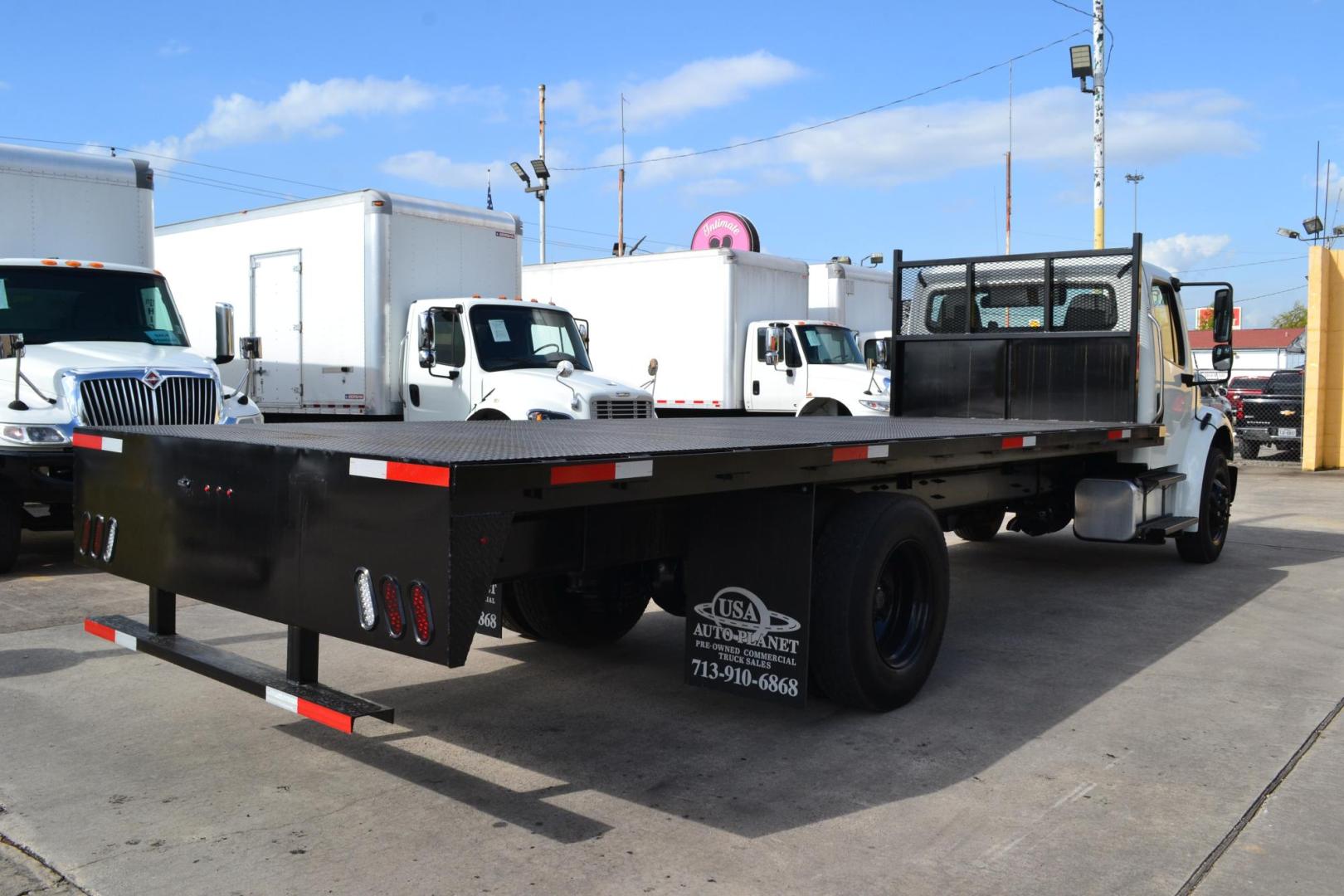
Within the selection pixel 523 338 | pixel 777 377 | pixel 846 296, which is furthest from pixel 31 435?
pixel 846 296

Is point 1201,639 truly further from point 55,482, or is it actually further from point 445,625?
point 55,482

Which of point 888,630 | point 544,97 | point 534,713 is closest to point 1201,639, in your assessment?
point 888,630

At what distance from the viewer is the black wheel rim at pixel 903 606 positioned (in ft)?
17.7

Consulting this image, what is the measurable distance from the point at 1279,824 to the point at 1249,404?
19.4m

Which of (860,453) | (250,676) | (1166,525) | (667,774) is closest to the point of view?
(250,676)

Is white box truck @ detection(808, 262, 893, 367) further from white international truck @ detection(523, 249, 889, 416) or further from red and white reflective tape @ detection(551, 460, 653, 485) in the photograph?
red and white reflective tape @ detection(551, 460, 653, 485)

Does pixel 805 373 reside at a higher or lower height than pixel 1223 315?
lower

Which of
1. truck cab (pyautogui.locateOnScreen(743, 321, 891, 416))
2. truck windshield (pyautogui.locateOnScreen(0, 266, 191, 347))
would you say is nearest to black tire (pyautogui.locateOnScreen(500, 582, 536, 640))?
truck windshield (pyautogui.locateOnScreen(0, 266, 191, 347))

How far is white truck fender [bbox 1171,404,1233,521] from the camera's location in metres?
9.14

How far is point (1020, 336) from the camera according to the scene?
8.94 metres

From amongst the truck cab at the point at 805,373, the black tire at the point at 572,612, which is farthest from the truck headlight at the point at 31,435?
the truck cab at the point at 805,373

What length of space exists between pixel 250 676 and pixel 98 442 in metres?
1.37

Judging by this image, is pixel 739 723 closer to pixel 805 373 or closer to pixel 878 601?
pixel 878 601

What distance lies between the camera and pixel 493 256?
13.3 meters
